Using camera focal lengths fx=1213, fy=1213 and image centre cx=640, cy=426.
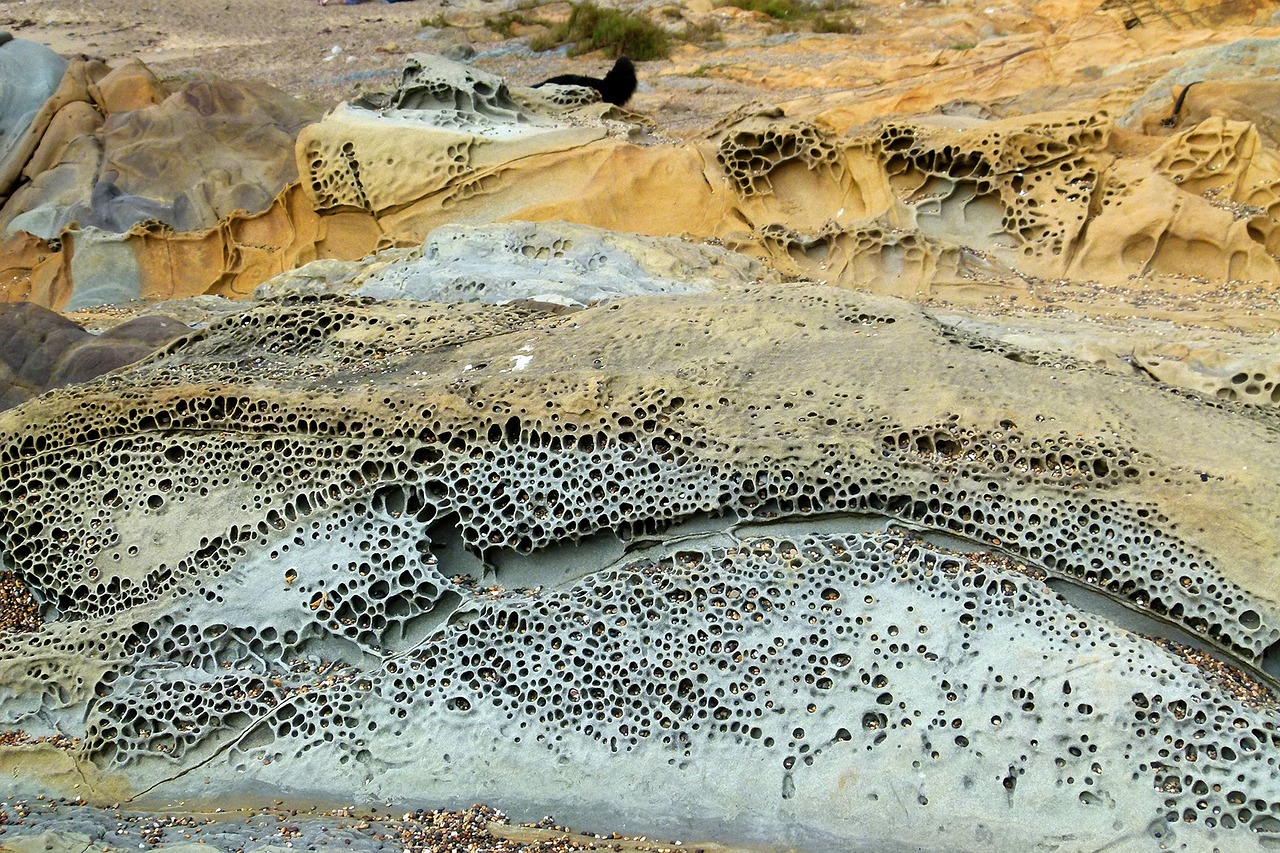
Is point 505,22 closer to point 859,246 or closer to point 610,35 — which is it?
point 610,35

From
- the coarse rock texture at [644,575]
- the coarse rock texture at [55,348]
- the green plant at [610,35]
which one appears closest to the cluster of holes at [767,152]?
the coarse rock texture at [644,575]

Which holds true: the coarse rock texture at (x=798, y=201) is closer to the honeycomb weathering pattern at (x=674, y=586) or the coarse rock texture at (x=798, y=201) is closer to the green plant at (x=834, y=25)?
the honeycomb weathering pattern at (x=674, y=586)

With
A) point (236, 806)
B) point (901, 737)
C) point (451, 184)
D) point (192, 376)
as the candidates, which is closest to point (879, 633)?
point (901, 737)

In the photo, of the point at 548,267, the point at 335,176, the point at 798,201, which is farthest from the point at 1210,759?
the point at 335,176

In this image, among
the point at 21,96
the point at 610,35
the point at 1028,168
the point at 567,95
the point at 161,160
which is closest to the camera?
the point at 1028,168

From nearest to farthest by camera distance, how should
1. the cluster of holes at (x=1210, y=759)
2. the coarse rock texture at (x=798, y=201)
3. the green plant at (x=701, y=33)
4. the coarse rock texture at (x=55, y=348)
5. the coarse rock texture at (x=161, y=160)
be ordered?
the cluster of holes at (x=1210, y=759), the coarse rock texture at (x=55, y=348), the coarse rock texture at (x=798, y=201), the coarse rock texture at (x=161, y=160), the green plant at (x=701, y=33)
